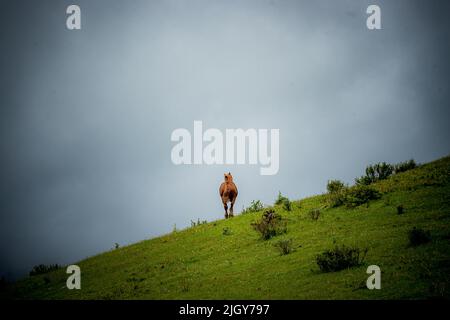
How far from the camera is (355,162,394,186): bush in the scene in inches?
1105

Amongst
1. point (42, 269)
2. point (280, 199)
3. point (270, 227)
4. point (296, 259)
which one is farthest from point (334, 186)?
point (42, 269)

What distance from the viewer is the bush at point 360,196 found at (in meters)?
21.9

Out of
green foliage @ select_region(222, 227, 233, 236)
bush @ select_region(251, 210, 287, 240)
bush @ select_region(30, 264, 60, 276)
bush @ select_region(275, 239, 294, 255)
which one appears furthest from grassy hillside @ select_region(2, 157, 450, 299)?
bush @ select_region(30, 264, 60, 276)

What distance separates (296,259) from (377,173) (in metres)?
15.8

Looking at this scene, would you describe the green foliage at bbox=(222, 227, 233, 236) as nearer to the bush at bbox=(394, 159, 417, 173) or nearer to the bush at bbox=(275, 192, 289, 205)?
the bush at bbox=(275, 192, 289, 205)

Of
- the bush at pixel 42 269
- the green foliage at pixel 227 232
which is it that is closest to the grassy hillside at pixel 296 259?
the green foliage at pixel 227 232

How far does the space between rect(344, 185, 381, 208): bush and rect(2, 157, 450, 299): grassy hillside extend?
1.68 feet

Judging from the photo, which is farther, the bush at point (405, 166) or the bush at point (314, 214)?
the bush at point (405, 166)

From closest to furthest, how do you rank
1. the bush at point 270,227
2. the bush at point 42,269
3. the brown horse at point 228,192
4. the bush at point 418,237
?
the bush at point 418,237, the bush at point 270,227, the bush at point 42,269, the brown horse at point 228,192

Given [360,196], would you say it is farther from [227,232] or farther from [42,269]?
[42,269]

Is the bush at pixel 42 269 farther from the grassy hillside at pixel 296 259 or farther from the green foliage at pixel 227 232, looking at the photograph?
the green foliage at pixel 227 232

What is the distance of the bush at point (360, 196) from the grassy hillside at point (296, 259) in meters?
0.51
